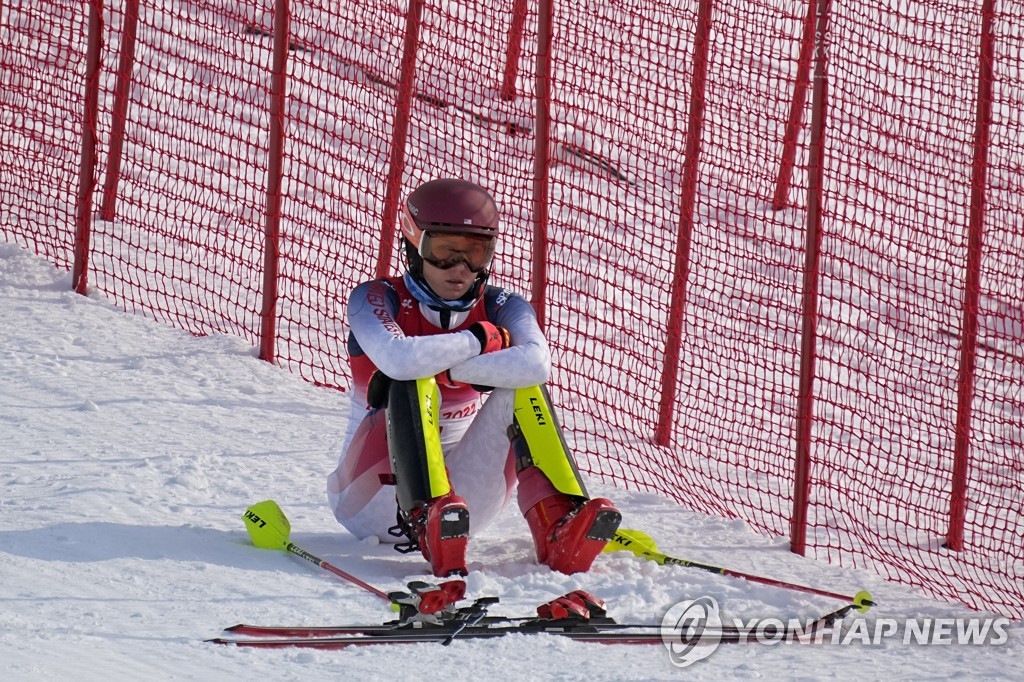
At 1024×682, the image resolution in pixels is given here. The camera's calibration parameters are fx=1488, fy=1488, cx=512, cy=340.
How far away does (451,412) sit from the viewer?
5.06 m

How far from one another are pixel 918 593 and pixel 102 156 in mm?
6100

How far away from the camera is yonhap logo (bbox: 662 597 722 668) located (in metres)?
4.16

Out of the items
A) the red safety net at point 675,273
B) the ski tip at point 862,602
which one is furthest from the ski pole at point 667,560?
the red safety net at point 675,273

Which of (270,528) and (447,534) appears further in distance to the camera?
(270,528)

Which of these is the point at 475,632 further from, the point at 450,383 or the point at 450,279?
the point at 450,279

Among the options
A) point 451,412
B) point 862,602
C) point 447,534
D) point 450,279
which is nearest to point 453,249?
point 450,279

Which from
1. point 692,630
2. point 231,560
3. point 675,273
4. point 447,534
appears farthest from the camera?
point 675,273

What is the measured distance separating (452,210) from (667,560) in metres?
1.37

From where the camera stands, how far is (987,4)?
236 inches

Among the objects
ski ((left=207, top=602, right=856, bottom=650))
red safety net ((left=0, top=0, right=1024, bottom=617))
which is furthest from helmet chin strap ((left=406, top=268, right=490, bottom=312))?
red safety net ((left=0, top=0, right=1024, bottom=617))

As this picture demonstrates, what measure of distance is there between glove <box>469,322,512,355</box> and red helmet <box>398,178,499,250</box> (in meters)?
0.31

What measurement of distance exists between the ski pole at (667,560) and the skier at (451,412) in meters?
0.35

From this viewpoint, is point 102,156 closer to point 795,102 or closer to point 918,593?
point 795,102

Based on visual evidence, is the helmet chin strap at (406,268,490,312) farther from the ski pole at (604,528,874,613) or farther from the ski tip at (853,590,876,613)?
the ski tip at (853,590,876,613)
